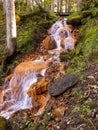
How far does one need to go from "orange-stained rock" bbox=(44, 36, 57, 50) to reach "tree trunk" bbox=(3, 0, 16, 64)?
5.40ft

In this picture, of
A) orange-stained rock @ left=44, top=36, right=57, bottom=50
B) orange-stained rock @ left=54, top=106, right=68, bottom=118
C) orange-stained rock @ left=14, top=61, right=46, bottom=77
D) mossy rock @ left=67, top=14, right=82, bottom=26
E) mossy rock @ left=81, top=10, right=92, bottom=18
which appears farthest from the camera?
mossy rock @ left=67, top=14, right=82, bottom=26

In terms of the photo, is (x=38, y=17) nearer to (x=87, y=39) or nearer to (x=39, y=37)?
(x=39, y=37)

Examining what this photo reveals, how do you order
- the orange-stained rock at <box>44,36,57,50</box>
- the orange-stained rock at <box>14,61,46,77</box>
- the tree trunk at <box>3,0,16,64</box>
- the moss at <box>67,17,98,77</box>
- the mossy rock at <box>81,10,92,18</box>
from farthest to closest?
1. the mossy rock at <box>81,10,92,18</box>
2. the orange-stained rock at <box>44,36,57,50</box>
3. the tree trunk at <box>3,0,16,64</box>
4. the orange-stained rock at <box>14,61,46,77</box>
5. the moss at <box>67,17,98,77</box>

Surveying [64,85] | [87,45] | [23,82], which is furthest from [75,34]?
[64,85]

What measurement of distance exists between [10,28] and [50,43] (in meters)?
2.17

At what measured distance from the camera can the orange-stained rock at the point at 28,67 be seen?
8.03 meters

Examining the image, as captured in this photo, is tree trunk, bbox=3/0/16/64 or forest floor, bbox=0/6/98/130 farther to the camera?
tree trunk, bbox=3/0/16/64

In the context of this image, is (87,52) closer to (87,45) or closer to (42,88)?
(87,45)

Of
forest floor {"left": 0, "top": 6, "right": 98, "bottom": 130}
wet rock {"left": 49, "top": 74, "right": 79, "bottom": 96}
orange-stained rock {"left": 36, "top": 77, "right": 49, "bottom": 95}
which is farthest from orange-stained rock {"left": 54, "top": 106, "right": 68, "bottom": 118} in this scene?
orange-stained rock {"left": 36, "top": 77, "right": 49, "bottom": 95}

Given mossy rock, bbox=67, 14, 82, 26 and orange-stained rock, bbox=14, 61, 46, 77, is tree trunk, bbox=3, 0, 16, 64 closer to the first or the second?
orange-stained rock, bbox=14, 61, 46, 77

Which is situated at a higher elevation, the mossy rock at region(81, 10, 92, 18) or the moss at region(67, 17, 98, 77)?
the mossy rock at region(81, 10, 92, 18)

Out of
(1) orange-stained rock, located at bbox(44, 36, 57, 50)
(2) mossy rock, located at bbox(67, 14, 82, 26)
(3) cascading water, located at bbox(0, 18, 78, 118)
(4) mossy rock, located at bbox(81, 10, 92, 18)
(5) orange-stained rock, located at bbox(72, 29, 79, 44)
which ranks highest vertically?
(4) mossy rock, located at bbox(81, 10, 92, 18)

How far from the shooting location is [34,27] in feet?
36.8

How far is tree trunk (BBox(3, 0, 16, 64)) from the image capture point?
8.70 meters
